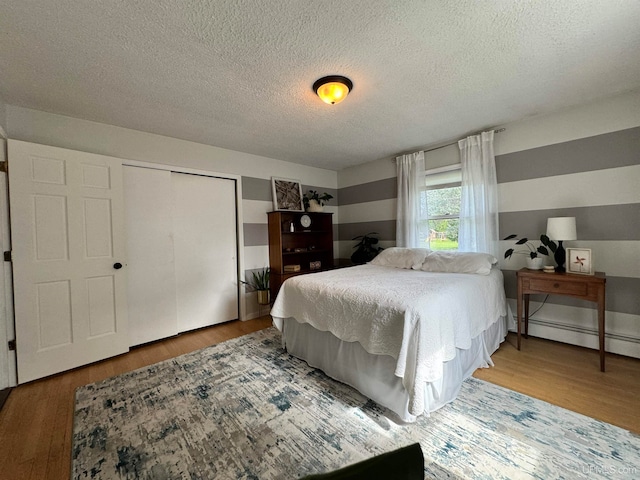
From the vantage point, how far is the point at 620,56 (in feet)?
5.89

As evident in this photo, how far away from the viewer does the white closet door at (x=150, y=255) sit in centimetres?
278

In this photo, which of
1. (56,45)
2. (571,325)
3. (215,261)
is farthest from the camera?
(215,261)

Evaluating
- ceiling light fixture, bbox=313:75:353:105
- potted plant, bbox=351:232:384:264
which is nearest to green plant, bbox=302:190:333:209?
potted plant, bbox=351:232:384:264

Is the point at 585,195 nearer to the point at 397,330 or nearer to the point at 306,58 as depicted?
the point at 397,330

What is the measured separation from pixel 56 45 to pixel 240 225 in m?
2.37

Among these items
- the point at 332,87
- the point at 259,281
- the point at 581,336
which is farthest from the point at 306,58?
the point at 581,336

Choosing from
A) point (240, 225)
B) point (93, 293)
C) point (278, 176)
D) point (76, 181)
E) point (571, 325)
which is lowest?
point (571, 325)

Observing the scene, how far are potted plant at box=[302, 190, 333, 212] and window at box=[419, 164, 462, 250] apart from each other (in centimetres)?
152

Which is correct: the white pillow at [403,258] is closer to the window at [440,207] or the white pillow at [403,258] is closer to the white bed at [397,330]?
the window at [440,207]

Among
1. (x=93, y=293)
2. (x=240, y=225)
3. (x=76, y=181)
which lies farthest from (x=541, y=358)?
(x=76, y=181)

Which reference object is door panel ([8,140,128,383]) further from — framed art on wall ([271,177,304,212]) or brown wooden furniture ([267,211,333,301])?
framed art on wall ([271,177,304,212])

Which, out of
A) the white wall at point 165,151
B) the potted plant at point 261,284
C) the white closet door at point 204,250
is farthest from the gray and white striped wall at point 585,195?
the white closet door at point 204,250

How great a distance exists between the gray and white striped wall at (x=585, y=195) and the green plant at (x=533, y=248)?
123mm

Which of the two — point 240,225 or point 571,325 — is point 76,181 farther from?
point 571,325
